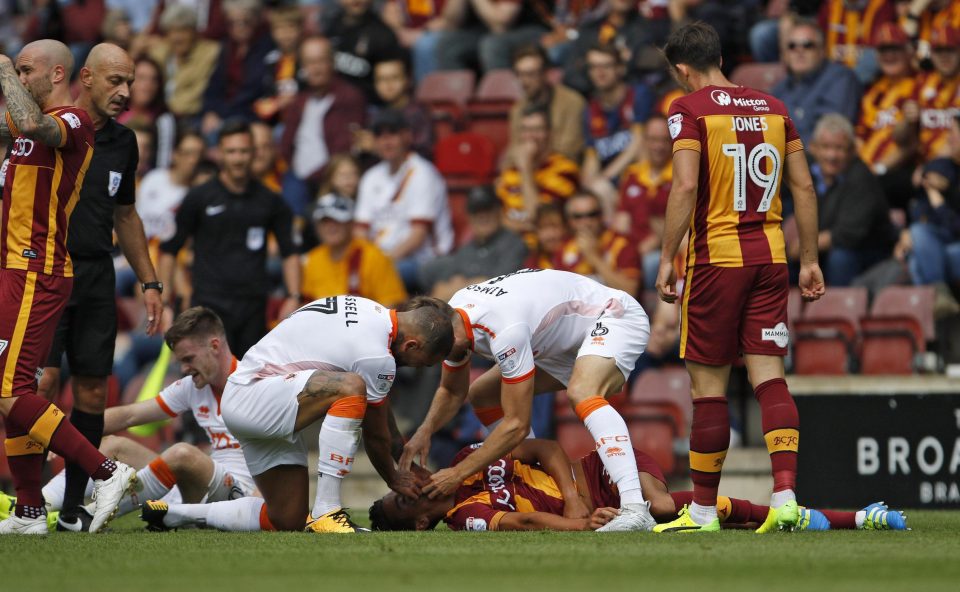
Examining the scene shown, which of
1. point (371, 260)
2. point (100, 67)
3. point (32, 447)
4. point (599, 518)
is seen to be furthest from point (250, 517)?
point (371, 260)

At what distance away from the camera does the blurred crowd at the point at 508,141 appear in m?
11.2

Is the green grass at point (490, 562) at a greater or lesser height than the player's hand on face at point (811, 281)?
lesser

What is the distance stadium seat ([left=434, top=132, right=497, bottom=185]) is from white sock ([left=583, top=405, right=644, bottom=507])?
7.25m

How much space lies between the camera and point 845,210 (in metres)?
11.2

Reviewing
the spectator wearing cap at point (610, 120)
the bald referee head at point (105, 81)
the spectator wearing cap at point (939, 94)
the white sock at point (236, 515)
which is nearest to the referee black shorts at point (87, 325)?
the bald referee head at point (105, 81)

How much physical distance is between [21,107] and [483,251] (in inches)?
232

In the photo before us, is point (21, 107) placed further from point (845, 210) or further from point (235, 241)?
point (845, 210)

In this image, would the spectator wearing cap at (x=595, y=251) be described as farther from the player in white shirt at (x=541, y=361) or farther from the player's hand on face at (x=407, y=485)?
the player's hand on face at (x=407, y=485)

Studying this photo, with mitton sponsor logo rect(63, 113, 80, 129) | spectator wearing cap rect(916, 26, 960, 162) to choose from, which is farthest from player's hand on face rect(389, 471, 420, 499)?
spectator wearing cap rect(916, 26, 960, 162)

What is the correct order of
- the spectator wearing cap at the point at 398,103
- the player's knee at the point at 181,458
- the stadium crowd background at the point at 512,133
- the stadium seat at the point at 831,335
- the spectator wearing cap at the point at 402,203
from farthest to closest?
1. the spectator wearing cap at the point at 398,103
2. the spectator wearing cap at the point at 402,203
3. the stadium crowd background at the point at 512,133
4. the stadium seat at the point at 831,335
5. the player's knee at the point at 181,458

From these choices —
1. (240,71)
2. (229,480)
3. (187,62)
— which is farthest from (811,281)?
(187,62)

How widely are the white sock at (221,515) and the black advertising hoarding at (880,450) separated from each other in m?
4.17

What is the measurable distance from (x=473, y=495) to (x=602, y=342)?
106 centimetres

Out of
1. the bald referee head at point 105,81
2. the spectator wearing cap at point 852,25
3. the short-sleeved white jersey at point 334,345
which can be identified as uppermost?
the spectator wearing cap at point 852,25
